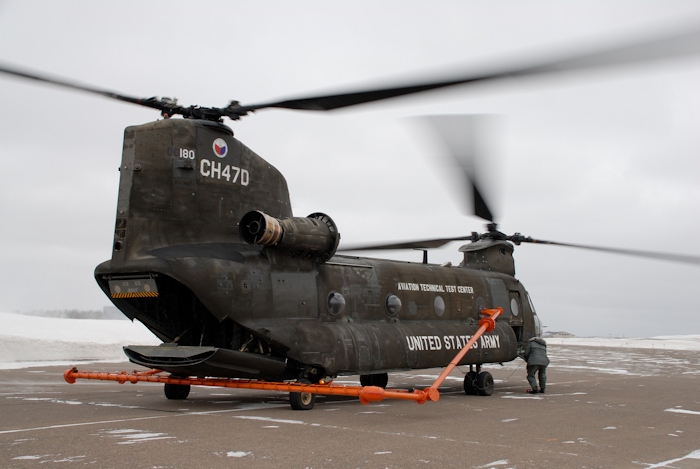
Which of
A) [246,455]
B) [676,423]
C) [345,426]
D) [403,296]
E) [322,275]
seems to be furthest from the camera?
[403,296]

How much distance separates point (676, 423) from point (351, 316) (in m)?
6.27

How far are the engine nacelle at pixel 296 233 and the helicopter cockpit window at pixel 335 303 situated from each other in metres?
0.79

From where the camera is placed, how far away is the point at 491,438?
8531 millimetres

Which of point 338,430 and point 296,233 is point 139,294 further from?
point 338,430

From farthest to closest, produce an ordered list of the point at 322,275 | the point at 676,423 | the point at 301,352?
1. the point at 322,275
2. the point at 301,352
3. the point at 676,423

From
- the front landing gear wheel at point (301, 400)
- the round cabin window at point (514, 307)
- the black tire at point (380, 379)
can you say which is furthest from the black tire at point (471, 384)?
the front landing gear wheel at point (301, 400)

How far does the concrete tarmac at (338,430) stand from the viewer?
6.89 m


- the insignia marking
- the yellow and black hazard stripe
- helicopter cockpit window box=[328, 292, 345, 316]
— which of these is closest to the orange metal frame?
the yellow and black hazard stripe

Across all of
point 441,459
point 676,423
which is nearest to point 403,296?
point 676,423

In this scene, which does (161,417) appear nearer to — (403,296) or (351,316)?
(351,316)

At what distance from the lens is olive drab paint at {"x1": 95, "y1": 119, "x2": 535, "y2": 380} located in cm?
1095

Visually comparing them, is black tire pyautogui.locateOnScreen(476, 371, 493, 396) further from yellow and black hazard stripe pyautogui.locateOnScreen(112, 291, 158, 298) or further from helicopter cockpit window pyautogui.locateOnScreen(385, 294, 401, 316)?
yellow and black hazard stripe pyautogui.locateOnScreen(112, 291, 158, 298)

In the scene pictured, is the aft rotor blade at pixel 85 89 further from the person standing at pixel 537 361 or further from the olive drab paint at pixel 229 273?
the person standing at pixel 537 361

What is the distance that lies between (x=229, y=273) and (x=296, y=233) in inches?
59.8
